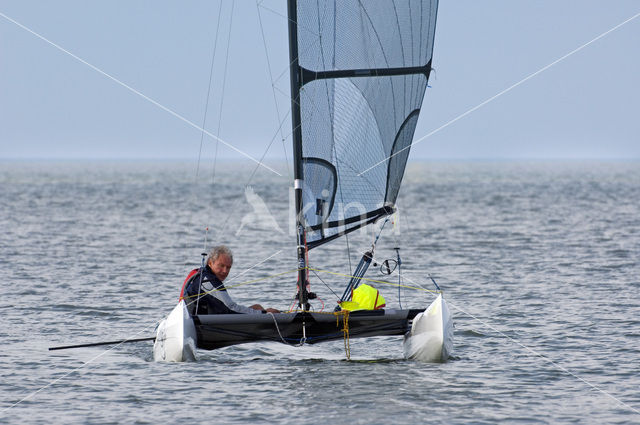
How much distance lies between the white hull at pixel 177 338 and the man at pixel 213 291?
0.36 m

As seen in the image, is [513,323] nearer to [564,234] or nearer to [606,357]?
[606,357]

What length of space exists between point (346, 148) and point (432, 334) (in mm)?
3435

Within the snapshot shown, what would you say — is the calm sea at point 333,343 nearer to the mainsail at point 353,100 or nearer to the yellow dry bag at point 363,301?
the yellow dry bag at point 363,301

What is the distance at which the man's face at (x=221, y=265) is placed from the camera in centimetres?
1240

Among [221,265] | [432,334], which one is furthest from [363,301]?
[221,265]

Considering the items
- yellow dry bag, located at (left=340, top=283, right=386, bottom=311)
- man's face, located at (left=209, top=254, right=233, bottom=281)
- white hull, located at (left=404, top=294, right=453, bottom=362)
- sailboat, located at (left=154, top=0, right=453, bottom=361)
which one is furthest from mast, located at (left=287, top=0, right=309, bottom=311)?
white hull, located at (left=404, top=294, right=453, bottom=362)

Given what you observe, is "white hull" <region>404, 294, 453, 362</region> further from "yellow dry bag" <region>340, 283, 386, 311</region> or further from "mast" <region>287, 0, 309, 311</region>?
"mast" <region>287, 0, 309, 311</region>

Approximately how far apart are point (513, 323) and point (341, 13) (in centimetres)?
592

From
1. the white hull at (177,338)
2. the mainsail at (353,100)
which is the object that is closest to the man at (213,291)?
the white hull at (177,338)

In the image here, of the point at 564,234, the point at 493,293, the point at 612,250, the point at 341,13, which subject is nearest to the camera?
the point at 341,13

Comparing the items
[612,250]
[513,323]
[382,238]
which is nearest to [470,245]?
[612,250]

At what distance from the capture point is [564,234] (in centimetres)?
3259

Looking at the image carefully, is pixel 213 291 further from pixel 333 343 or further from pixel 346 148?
pixel 346 148

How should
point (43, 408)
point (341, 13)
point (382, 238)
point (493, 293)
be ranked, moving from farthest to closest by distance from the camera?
point (382, 238) → point (493, 293) → point (341, 13) → point (43, 408)
